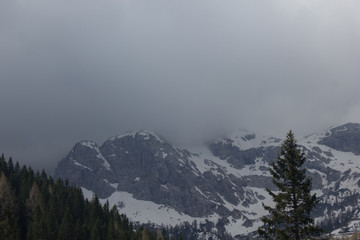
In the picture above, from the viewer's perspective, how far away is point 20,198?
339 ft

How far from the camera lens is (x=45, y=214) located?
9112 cm

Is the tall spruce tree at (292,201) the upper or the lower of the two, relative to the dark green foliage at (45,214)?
lower

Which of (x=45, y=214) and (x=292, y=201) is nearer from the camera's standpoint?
(x=292, y=201)

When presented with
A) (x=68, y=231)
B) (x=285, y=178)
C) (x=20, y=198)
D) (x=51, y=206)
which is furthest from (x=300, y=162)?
(x=20, y=198)

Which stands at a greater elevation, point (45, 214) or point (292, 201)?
point (45, 214)

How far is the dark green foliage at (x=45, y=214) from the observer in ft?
259

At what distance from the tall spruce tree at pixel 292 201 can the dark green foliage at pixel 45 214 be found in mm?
56620

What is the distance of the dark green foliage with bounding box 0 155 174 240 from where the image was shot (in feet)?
259

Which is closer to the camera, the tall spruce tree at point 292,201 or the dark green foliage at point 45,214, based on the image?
the tall spruce tree at point 292,201

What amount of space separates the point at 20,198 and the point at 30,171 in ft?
108

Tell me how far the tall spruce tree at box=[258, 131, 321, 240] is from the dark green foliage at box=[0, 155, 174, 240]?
186 ft

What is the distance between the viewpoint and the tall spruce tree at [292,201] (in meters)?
32.0

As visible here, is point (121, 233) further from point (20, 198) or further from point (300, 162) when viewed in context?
point (300, 162)

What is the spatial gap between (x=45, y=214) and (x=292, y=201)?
7314cm
